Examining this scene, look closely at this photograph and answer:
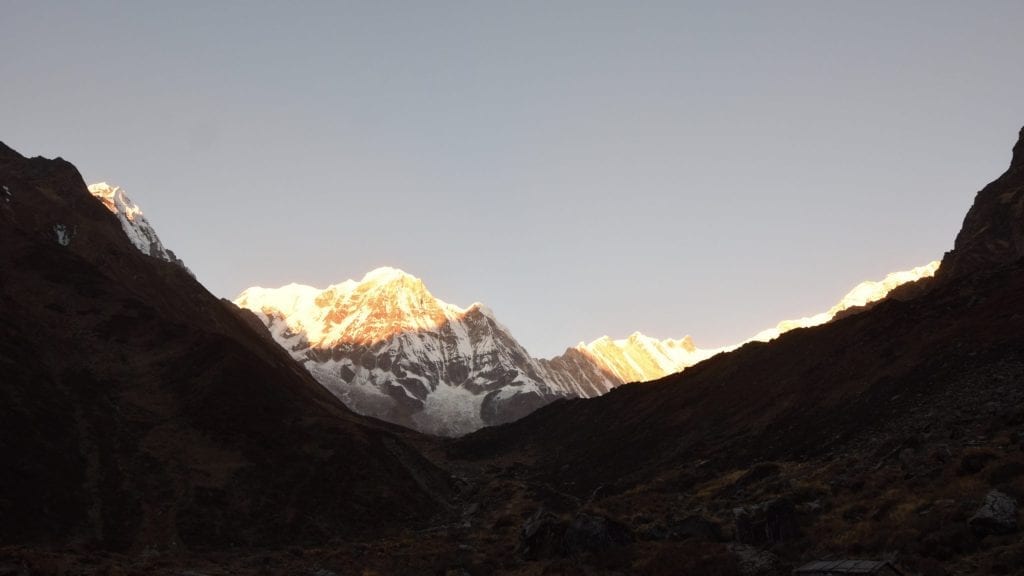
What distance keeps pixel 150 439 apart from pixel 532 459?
63246mm

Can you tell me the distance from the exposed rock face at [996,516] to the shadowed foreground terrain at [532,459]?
0.12 m

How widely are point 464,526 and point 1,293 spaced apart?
61796 millimetres

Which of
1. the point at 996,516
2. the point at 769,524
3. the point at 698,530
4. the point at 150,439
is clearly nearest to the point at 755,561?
the point at 769,524

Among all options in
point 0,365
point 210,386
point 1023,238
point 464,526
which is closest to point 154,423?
point 210,386

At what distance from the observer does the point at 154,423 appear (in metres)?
70.4

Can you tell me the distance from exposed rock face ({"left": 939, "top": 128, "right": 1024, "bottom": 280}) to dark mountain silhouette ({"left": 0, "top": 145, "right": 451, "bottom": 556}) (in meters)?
88.5

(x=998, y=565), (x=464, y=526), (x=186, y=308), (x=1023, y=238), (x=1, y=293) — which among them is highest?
(x=186, y=308)

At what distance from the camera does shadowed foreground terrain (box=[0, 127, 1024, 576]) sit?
3162cm

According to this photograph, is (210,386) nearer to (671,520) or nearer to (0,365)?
(0,365)

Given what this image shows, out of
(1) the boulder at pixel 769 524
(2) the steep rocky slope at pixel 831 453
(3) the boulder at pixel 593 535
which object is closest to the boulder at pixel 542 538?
(2) the steep rocky slope at pixel 831 453

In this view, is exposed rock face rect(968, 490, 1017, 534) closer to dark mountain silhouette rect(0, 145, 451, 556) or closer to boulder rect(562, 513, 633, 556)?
boulder rect(562, 513, 633, 556)

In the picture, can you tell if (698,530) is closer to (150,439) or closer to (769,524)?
(769,524)

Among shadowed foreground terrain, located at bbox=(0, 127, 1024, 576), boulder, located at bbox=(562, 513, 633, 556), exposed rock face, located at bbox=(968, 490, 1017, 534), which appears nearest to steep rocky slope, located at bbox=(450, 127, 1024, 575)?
exposed rock face, located at bbox=(968, 490, 1017, 534)

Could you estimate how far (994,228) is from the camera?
358 ft
